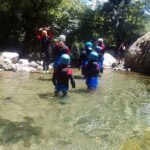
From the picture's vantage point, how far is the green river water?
734 cm

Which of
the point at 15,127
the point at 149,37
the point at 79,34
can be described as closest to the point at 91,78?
the point at 15,127

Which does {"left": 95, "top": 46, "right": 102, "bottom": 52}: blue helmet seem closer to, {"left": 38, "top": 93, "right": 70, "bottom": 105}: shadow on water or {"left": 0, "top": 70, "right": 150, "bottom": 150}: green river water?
{"left": 0, "top": 70, "right": 150, "bottom": 150}: green river water

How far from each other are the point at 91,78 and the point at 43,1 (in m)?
13.4

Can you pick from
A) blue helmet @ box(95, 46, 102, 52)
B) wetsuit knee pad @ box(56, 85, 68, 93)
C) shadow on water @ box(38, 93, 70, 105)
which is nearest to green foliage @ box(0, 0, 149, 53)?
blue helmet @ box(95, 46, 102, 52)

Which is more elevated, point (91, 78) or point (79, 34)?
point (79, 34)

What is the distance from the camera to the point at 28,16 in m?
25.7

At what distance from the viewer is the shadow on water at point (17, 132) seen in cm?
743

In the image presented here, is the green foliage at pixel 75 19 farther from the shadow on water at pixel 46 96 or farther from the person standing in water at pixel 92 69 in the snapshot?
the shadow on water at pixel 46 96

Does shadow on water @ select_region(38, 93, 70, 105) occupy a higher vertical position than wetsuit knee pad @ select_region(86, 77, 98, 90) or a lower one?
lower

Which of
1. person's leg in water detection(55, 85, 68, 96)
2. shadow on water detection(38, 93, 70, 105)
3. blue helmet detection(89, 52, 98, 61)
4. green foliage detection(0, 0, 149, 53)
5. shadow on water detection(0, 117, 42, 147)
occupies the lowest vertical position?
shadow on water detection(0, 117, 42, 147)

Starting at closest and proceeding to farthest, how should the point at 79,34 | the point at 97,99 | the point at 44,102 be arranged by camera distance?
1. the point at 44,102
2. the point at 97,99
3. the point at 79,34

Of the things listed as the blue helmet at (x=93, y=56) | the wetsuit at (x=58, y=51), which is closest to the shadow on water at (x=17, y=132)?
the blue helmet at (x=93, y=56)

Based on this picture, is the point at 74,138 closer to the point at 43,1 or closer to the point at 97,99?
the point at 97,99

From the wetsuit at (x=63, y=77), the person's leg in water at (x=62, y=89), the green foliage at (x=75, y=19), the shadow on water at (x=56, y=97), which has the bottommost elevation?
the shadow on water at (x=56, y=97)
